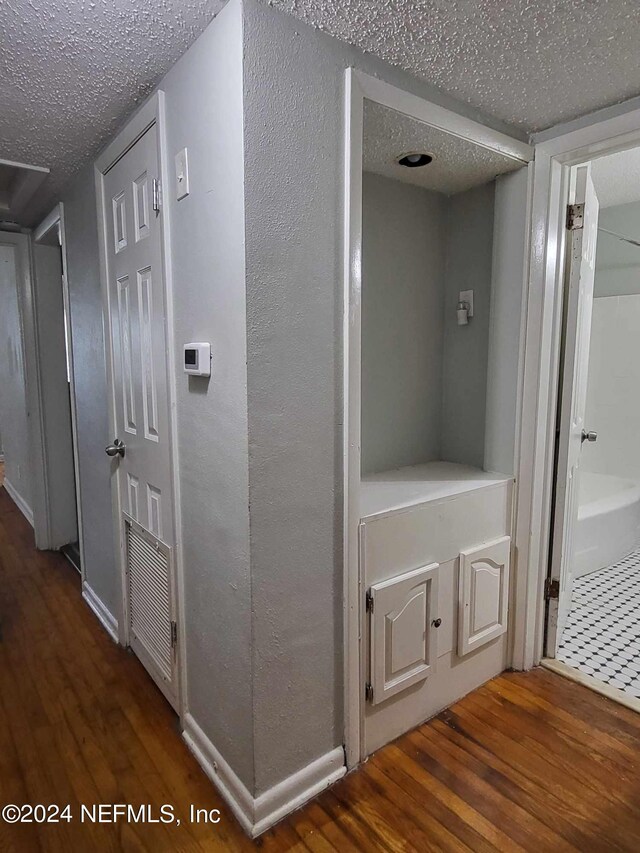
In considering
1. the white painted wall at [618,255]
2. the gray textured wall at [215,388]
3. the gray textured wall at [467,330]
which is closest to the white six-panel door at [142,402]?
the gray textured wall at [215,388]

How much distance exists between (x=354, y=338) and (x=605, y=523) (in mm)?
2422

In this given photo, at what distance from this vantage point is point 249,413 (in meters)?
1.24

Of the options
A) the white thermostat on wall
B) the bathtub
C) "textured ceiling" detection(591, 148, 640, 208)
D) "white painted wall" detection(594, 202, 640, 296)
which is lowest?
the bathtub

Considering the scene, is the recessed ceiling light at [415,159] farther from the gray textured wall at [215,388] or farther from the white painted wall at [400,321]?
the gray textured wall at [215,388]

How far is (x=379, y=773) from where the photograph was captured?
1553 mm

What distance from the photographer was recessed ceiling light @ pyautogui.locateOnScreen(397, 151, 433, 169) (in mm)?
1781

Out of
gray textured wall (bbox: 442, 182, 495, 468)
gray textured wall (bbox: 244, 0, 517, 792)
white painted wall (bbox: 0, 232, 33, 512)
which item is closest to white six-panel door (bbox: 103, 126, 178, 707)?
gray textured wall (bbox: 244, 0, 517, 792)

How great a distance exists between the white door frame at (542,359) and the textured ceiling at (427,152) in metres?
0.16

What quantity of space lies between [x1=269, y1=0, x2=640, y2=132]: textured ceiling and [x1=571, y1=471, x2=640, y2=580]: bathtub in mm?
2160

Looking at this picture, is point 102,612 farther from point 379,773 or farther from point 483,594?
point 483,594

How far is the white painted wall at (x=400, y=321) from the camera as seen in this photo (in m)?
2.06

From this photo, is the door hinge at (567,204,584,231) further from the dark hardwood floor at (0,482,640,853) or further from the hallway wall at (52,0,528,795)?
the dark hardwood floor at (0,482,640,853)

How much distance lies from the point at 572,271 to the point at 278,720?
1865mm

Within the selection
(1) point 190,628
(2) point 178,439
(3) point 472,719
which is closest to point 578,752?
(3) point 472,719
